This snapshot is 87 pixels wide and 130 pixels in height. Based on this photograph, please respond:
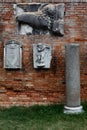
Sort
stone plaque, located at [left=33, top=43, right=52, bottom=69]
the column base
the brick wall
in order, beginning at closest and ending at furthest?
the column base
stone plaque, located at [left=33, top=43, right=52, bottom=69]
the brick wall

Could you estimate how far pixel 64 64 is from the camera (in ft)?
31.8

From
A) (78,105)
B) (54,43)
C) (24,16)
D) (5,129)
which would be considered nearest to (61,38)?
(54,43)

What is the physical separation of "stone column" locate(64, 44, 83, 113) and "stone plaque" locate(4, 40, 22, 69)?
3.89 feet

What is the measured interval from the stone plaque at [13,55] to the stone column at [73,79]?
3.89 feet

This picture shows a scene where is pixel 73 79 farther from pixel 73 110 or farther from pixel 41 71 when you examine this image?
pixel 41 71

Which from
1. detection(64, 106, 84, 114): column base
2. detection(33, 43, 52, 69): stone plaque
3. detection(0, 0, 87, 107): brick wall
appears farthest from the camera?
detection(0, 0, 87, 107): brick wall

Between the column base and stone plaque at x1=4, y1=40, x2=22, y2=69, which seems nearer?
the column base

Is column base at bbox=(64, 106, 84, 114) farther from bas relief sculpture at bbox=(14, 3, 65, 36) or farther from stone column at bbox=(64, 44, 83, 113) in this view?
bas relief sculpture at bbox=(14, 3, 65, 36)

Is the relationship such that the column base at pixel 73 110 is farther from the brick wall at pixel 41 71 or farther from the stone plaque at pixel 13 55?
the stone plaque at pixel 13 55

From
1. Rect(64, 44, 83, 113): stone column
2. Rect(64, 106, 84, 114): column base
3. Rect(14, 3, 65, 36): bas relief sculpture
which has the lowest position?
Rect(64, 106, 84, 114): column base

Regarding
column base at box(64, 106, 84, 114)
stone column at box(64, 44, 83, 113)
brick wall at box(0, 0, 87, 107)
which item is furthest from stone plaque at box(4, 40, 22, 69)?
column base at box(64, 106, 84, 114)

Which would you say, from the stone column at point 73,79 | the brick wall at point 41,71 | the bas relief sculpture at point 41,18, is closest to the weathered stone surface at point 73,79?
the stone column at point 73,79

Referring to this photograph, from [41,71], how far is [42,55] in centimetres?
41

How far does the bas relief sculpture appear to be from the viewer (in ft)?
31.3
